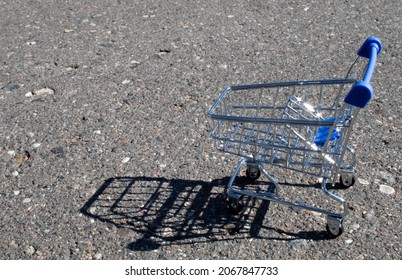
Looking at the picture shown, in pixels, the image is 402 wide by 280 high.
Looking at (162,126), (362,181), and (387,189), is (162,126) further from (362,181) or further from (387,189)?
(387,189)

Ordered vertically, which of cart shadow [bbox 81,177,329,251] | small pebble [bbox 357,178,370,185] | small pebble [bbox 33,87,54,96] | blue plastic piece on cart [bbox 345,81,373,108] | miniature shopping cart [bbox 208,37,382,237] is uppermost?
blue plastic piece on cart [bbox 345,81,373,108]

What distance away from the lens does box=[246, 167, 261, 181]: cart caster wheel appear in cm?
337

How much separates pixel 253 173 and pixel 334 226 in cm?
64

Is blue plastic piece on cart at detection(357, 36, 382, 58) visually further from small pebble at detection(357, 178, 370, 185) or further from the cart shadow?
the cart shadow

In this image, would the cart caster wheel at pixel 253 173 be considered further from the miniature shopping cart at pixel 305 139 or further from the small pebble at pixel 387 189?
the small pebble at pixel 387 189

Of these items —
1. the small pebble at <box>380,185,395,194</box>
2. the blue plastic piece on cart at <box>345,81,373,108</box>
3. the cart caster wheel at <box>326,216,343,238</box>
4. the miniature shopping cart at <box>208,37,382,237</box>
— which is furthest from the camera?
the small pebble at <box>380,185,395,194</box>

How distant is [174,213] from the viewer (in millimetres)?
3166

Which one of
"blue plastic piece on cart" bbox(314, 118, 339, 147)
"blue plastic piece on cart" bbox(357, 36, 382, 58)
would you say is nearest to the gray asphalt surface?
"blue plastic piece on cart" bbox(314, 118, 339, 147)

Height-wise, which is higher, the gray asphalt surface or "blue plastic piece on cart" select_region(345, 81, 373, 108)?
"blue plastic piece on cart" select_region(345, 81, 373, 108)

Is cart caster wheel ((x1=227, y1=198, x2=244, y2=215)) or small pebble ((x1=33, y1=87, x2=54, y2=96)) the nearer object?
cart caster wheel ((x1=227, y1=198, x2=244, y2=215))

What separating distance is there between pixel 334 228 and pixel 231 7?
3.34 meters

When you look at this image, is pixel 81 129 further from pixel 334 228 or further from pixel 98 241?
pixel 334 228

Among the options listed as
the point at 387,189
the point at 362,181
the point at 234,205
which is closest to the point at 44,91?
the point at 234,205

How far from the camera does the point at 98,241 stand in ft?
9.88
